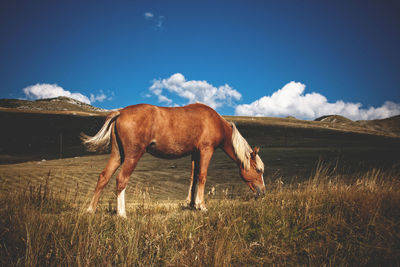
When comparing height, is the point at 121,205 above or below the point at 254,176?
below

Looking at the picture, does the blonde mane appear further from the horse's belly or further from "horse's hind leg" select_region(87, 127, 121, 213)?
"horse's hind leg" select_region(87, 127, 121, 213)

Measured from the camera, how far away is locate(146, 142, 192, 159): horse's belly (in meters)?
4.47

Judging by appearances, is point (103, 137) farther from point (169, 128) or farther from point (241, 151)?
point (241, 151)

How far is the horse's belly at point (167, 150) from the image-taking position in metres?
4.47

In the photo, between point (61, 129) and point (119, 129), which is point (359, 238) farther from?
point (61, 129)

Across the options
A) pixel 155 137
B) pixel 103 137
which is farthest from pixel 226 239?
pixel 103 137

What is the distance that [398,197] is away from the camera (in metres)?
3.68

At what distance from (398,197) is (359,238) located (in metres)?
1.46

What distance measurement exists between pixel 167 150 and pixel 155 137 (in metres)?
0.38

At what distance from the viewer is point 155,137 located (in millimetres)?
4418

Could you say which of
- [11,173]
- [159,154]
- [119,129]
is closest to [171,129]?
[159,154]

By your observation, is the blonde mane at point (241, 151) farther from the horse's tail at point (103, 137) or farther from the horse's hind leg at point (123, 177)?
the horse's tail at point (103, 137)

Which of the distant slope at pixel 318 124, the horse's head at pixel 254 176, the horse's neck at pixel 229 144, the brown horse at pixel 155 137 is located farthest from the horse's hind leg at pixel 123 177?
the distant slope at pixel 318 124

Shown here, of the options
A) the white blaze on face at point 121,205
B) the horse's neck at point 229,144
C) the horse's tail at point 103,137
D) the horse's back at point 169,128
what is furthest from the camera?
the horse's neck at point 229,144
